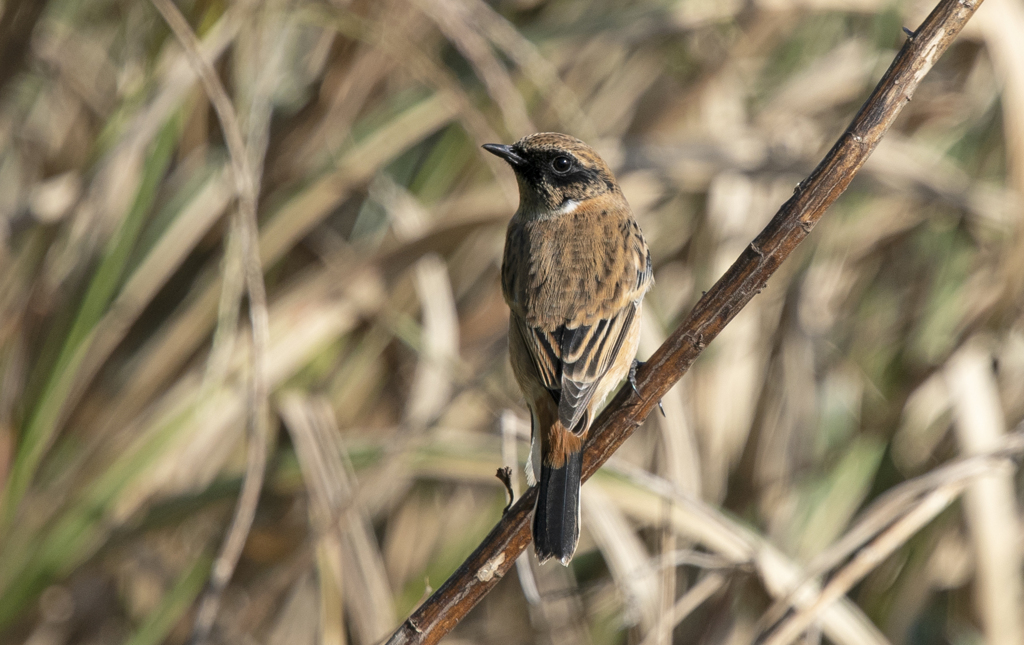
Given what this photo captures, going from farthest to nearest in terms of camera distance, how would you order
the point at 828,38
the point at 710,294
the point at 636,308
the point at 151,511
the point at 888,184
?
the point at 828,38 < the point at 888,184 < the point at 151,511 < the point at 636,308 < the point at 710,294

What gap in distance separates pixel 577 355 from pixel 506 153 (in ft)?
2.28

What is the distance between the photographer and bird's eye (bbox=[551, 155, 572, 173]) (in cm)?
296

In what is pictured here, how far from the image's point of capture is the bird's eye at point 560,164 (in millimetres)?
2955

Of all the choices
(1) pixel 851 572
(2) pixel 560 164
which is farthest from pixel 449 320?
(1) pixel 851 572

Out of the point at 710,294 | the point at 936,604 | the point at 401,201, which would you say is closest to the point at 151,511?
the point at 401,201

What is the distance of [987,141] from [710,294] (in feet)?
9.32

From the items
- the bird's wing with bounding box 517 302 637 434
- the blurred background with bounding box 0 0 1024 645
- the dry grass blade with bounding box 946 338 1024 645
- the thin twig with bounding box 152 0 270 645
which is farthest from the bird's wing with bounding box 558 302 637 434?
the dry grass blade with bounding box 946 338 1024 645

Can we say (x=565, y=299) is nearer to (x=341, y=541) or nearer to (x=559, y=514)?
(x=559, y=514)

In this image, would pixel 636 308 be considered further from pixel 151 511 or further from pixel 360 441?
pixel 151 511

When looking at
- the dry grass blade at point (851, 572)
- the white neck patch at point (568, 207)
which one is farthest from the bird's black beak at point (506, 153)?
the dry grass blade at point (851, 572)

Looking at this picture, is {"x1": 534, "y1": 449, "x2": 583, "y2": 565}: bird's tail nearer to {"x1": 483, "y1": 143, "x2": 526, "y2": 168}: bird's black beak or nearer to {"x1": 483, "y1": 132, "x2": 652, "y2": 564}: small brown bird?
{"x1": 483, "y1": 132, "x2": 652, "y2": 564}: small brown bird

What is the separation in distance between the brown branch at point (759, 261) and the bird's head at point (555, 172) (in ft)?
3.85

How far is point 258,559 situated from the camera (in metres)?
3.39

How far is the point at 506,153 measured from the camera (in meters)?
2.84
